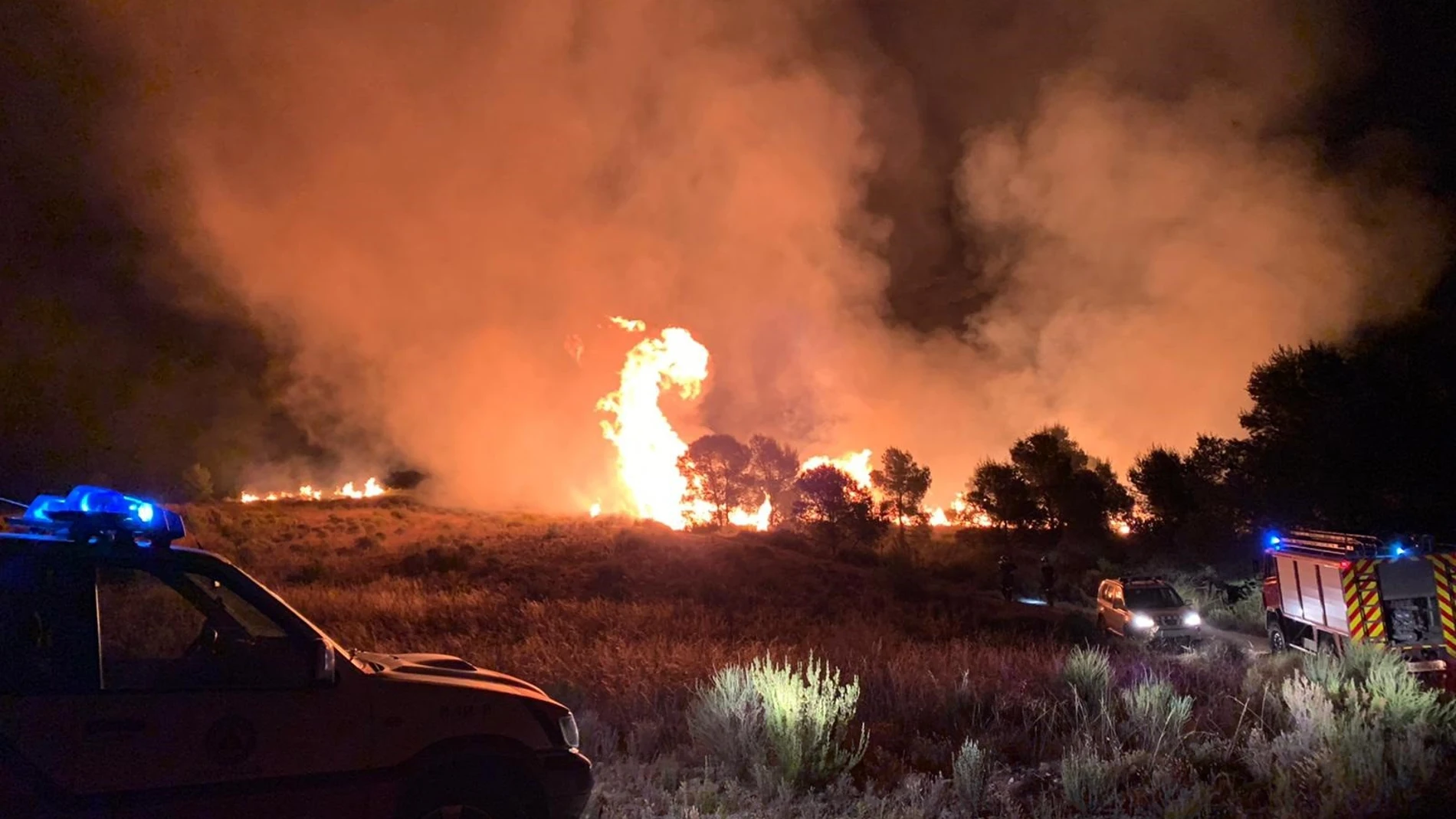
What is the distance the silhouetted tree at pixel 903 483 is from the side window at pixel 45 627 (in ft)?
165

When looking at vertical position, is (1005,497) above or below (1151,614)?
above

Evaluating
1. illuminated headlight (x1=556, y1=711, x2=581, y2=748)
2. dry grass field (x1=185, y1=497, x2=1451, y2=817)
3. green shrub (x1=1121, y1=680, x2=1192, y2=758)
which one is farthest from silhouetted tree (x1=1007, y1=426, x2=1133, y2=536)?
illuminated headlight (x1=556, y1=711, x2=581, y2=748)

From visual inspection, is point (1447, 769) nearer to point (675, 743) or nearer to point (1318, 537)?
point (675, 743)

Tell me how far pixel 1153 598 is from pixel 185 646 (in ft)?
61.8

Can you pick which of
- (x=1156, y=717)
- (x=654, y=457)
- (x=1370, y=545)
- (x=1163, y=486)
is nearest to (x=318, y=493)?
(x=654, y=457)

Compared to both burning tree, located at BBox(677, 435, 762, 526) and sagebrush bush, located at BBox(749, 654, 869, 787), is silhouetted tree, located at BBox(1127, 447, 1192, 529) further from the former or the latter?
sagebrush bush, located at BBox(749, 654, 869, 787)

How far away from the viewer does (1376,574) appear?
12.6 meters

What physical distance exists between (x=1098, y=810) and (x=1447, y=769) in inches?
124

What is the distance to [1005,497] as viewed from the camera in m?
47.3

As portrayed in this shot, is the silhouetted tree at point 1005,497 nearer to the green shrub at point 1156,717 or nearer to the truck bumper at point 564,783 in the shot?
the green shrub at point 1156,717

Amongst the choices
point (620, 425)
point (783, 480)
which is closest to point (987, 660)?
point (783, 480)

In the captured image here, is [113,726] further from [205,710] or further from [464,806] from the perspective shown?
[464,806]

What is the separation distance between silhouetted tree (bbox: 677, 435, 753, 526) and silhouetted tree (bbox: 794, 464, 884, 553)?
6.81m

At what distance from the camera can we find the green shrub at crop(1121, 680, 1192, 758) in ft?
23.1
